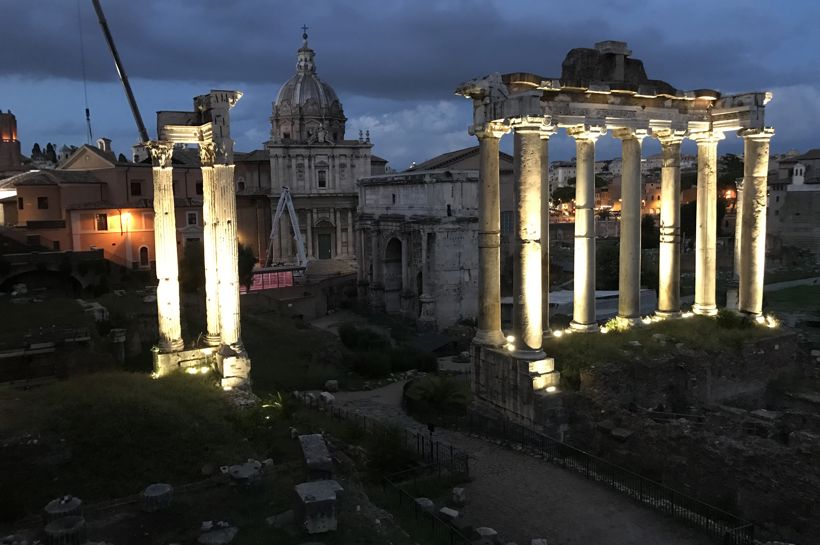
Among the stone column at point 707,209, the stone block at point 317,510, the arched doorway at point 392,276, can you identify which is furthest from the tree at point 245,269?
the stone block at point 317,510

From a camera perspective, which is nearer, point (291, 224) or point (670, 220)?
point (670, 220)

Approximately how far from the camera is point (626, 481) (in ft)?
46.8

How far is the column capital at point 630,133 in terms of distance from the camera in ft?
66.1

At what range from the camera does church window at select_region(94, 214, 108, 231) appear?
135 ft

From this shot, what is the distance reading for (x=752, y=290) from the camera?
22094 millimetres

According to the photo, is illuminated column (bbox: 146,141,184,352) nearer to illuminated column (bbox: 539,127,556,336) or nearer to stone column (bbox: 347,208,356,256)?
illuminated column (bbox: 539,127,556,336)

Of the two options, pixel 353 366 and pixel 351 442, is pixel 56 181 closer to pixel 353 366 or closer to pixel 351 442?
pixel 353 366

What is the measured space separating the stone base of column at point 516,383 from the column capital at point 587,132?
255 inches

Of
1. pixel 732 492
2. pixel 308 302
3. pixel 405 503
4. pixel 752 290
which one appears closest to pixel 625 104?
pixel 752 290

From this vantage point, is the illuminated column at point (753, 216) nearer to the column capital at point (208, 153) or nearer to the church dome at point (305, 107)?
the column capital at point (208, 153)

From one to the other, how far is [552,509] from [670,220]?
11618mm

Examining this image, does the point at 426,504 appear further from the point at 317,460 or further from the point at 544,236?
the point at 544,236

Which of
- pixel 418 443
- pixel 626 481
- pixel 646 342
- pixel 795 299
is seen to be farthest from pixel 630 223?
pixel 795 299

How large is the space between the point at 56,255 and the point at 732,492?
33197 mm
